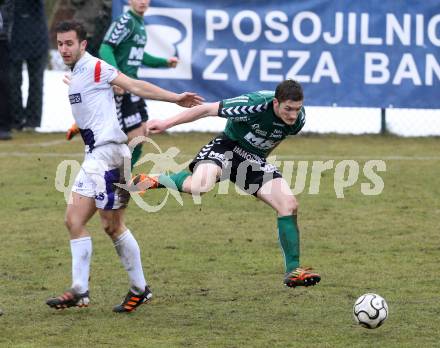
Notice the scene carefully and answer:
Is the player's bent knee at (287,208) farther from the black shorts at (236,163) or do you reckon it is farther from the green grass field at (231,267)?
the green grass field at (231,267)

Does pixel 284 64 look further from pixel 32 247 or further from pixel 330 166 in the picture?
pixel 32 247

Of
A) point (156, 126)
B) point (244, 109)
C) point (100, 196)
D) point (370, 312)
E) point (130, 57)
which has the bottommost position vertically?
point (370, 312)

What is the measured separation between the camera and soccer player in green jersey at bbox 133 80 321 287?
7.65m

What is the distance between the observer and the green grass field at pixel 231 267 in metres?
6.87

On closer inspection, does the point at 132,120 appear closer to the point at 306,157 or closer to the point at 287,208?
the point at 306,157

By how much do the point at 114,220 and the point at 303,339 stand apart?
158cm

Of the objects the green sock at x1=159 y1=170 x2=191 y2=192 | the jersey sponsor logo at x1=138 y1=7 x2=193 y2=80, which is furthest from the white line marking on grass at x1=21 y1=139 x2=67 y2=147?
the green sock at x1=159 y1=170 x2=191 y2=192

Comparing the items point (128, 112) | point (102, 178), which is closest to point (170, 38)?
point (128, 112)

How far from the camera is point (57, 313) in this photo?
24.3 ft

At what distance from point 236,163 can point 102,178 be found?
1374mm

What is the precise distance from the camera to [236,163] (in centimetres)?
830

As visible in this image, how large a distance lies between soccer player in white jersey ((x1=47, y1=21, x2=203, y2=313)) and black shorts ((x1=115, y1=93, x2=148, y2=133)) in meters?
4.05

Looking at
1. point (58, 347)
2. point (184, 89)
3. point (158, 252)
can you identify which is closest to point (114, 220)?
point (58, 347)

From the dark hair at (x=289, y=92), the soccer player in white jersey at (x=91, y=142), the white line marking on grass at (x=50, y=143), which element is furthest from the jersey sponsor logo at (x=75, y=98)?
the white line marking on grass at (x=50, y=143)
